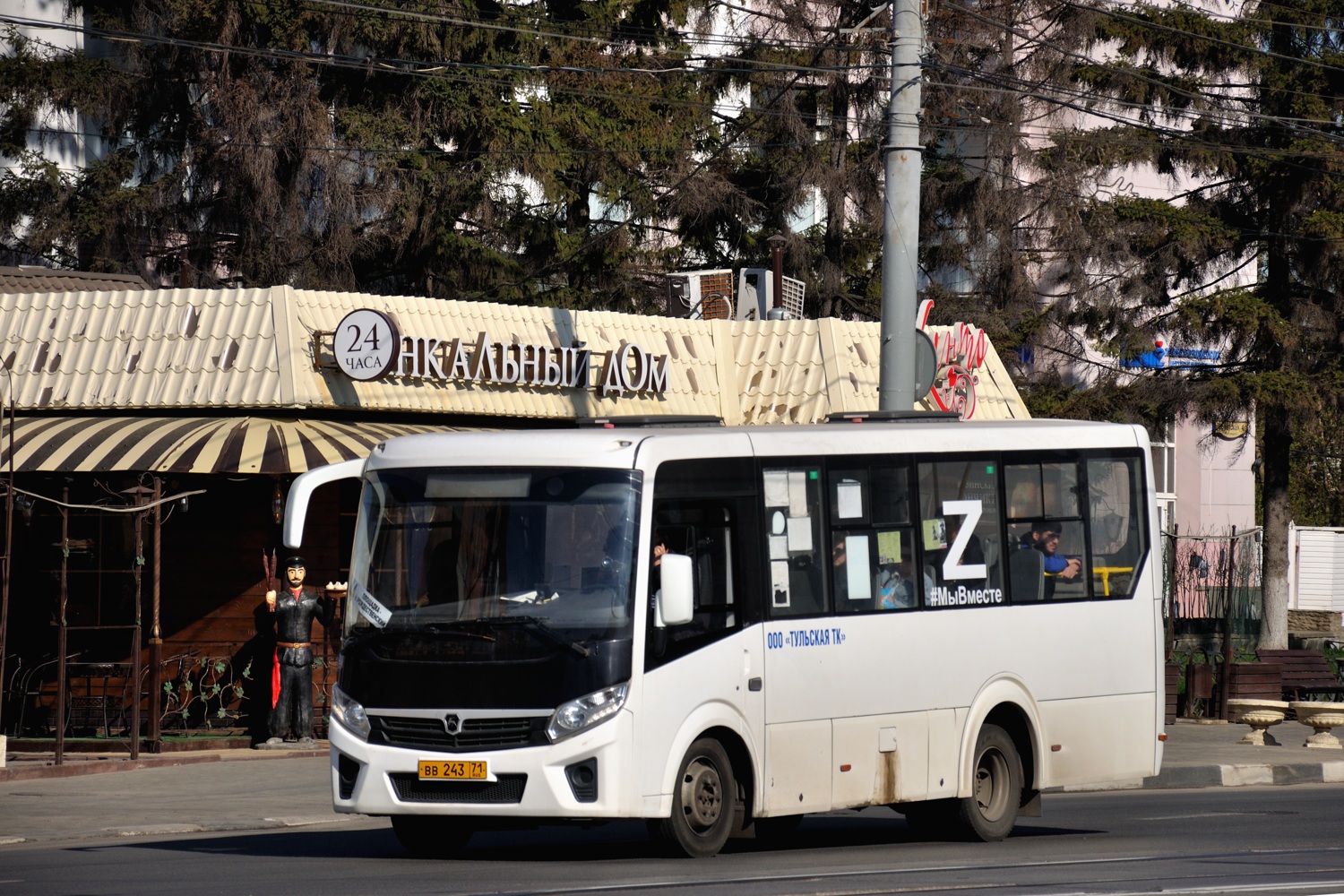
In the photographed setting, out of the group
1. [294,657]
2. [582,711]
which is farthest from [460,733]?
[294,657]

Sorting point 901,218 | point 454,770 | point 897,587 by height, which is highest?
point 901,218

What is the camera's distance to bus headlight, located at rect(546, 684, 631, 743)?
11.2 meters

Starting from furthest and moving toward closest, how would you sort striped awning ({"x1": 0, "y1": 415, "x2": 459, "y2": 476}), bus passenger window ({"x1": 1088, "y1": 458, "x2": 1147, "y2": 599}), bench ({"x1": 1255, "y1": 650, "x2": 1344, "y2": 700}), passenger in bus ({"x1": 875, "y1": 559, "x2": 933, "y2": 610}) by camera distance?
1. bench ({"x1": 1255, "y1": 650, "x2": 1344, "y2": 700})
2. striped awning ({"x1": 0, "y1": 415, "x2": 459, "y2": 476})
3. bus passenger window ({"x1": 1088, "y1": 458, "x2": 1147, "y2": 599})
4. passenger in bus ({"x1": 875, "y1": 559, "x2": 933, "y2": 610})

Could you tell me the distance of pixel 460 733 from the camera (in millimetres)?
11398

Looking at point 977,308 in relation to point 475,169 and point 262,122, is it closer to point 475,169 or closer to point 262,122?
point 475,169

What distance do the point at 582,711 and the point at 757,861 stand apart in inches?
59.3

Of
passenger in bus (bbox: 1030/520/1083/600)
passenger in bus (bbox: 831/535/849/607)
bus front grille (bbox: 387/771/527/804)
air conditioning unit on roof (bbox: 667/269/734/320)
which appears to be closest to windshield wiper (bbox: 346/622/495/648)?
bus front grille (bbox: 387/771/527/804)

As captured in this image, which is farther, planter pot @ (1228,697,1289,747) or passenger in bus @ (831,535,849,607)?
planter pot @ (1228,697,1289,747)

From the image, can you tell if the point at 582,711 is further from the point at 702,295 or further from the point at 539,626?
the point at 702,295

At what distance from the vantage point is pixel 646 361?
2517 centimetres

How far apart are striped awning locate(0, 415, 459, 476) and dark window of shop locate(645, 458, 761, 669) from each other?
8.85m

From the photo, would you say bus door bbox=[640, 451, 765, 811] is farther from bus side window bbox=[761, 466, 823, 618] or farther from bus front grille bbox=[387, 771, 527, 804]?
bus front grille bbox=[387, 771, 527, 804]

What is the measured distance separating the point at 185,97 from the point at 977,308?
49.1 ft

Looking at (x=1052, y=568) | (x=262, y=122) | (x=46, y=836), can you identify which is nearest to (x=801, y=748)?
(x=1052, y=568)
